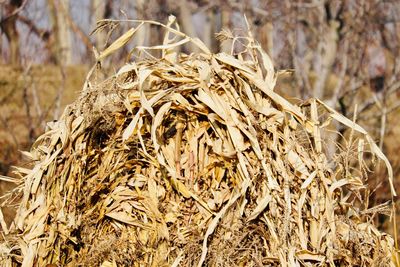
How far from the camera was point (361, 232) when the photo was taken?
5.24 feet

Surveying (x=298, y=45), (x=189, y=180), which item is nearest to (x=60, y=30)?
(x=298, y=45)

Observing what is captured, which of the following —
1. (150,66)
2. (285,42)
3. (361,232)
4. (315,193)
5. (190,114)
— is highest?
(150,66)

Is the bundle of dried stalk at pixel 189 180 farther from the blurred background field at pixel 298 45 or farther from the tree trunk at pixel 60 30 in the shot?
the tree trunk at pixel 60 30

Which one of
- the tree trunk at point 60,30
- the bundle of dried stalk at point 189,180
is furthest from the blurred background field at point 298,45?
the bundle of dried stalk at point 189,180

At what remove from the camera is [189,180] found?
1646 mm

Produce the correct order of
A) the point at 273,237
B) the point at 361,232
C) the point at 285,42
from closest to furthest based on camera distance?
the point at 273,237
the point at 361,232
the point at 285,42

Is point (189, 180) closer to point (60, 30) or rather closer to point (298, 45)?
point (298, 45)

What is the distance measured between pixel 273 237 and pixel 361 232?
9.1 inches

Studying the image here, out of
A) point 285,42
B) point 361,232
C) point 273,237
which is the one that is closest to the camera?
point 273,237

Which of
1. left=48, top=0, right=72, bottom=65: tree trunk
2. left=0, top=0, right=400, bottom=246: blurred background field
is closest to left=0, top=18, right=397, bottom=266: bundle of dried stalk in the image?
left=0, top=0, right=400, bottom=246: blurred background field

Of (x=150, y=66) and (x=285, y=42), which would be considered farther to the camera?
(x=285, y=42)

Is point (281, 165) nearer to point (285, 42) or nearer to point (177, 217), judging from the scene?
point (177, 217)

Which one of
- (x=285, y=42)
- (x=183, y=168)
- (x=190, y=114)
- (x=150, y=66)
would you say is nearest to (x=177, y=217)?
(x=183, y=168)

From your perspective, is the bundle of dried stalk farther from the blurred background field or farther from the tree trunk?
the tree trunk
